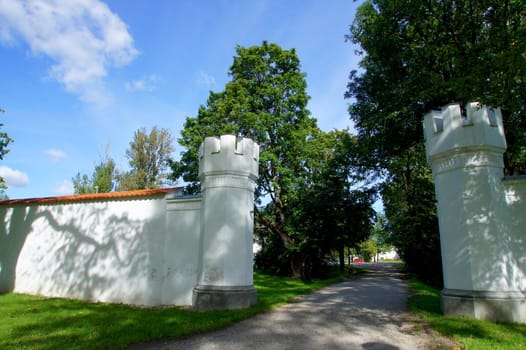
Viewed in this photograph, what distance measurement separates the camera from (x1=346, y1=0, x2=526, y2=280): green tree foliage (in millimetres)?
7934

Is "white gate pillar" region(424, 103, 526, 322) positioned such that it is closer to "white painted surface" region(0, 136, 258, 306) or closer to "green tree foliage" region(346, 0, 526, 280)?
"green tree foliage" region(346, 0, 526, 280)

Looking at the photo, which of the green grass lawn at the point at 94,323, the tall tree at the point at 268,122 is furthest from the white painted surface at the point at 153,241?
the tall tree at the point at 268,122

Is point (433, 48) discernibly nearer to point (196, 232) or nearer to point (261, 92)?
point (196, 232)

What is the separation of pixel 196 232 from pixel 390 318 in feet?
18.8

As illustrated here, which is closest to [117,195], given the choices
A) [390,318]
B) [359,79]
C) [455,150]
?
[390,318]

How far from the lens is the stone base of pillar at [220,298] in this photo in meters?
8.76

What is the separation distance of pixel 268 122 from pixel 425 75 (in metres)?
8.98

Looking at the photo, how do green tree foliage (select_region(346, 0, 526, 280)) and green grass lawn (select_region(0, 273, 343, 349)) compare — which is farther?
green tree foliage (select_region(346, 0, 526, 280))

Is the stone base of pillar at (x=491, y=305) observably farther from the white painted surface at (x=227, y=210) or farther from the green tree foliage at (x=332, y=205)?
the green tree foliage at (x=332, y=205)

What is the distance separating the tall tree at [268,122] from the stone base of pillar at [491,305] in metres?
12.3

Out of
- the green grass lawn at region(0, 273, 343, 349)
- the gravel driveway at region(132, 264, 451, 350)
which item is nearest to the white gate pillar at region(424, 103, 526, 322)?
the gravel driveway at region(132, 264, 451, 350)

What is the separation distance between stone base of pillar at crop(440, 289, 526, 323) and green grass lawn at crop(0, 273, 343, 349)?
4.79 meters

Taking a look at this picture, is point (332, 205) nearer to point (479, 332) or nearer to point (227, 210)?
point (227, 210)

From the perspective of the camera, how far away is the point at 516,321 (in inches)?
283
